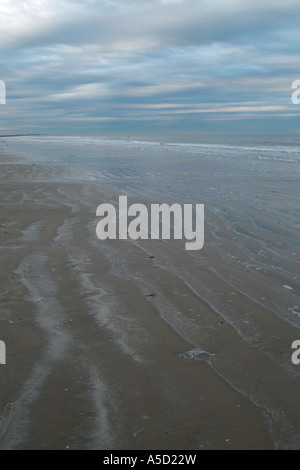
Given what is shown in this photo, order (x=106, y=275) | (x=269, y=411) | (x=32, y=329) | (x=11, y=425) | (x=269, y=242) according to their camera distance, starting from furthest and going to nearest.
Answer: (x=269, y=242) < (x=106, y=275) < (x=32, y=329) < (x=269, y=411) < (x=11, y=425)

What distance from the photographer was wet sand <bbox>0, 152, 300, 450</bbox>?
8.20 ft

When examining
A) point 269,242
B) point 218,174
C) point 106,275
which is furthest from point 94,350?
point 218,174

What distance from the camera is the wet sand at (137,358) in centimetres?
250

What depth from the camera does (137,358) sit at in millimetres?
3312

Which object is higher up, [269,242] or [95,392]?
[269,242]

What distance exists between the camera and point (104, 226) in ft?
25.8

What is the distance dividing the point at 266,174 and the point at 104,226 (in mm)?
10821

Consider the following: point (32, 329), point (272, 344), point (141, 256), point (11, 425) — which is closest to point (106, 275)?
point (141, 256)

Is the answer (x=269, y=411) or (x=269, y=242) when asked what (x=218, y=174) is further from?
(x=269, y=411)

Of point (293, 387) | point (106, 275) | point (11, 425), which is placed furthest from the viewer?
point (106, 275)

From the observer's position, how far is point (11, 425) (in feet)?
8.26

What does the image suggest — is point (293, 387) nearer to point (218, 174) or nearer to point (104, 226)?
point (104, 226)

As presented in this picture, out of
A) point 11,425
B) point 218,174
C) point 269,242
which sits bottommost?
point 11,425

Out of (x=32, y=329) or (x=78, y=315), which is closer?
(x=32, y=329)
